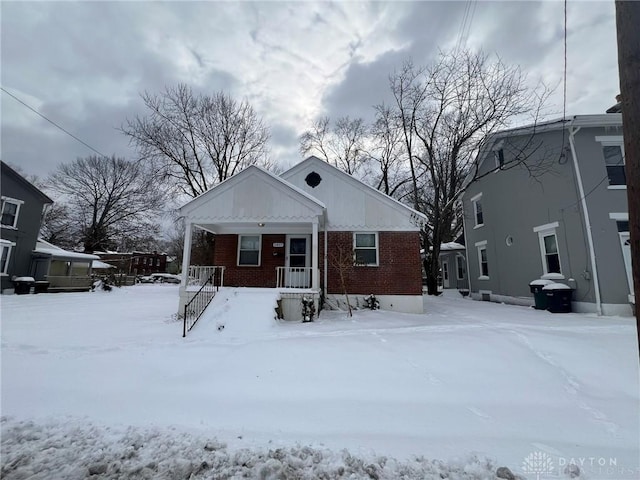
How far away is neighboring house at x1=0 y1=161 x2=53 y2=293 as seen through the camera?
18312 mm

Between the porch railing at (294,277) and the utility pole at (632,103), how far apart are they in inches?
377

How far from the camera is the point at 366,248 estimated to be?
1172cm

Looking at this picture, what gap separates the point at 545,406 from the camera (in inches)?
140

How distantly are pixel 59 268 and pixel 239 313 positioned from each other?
2476cm

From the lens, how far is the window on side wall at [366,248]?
11.6m

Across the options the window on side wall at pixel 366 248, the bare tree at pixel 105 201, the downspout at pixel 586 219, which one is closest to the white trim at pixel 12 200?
the bare tree at pixel 105 201

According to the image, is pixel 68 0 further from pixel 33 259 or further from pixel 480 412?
pixel 33 259

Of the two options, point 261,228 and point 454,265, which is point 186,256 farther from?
point 454,265

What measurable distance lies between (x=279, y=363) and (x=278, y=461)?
2.49 metres

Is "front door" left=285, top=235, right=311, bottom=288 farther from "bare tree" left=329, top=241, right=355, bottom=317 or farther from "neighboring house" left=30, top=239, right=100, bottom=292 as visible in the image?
"neighboring house" left=30, top=239, right=100, bottom=292

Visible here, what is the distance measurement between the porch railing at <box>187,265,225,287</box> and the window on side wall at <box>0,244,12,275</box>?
17105mm

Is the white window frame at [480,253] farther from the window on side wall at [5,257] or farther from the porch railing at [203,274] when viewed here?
the window on side wall at [5,257]

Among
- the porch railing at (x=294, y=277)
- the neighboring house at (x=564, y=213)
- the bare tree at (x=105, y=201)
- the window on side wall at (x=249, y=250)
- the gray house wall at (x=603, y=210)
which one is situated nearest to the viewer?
the gray house wall at (x=603, y=210)

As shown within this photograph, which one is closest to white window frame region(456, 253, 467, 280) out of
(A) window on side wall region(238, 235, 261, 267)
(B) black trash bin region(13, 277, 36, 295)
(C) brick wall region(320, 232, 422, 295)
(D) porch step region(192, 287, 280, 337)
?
(C) brick wall region(320, 232, 422, 295)
